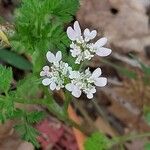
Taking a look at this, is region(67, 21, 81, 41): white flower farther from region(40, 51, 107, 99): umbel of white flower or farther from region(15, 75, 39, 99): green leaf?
region(15, 75, 39, 99): green leaf

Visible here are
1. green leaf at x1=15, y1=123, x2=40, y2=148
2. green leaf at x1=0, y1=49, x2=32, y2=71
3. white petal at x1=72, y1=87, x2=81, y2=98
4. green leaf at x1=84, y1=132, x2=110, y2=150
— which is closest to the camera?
white petal at x1=72, y1=87, x2=81, y2=98

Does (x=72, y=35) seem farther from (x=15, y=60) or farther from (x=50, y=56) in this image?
(x=15, y=60)

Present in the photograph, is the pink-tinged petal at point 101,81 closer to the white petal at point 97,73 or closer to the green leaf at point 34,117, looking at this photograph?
the white petal at point 97,73

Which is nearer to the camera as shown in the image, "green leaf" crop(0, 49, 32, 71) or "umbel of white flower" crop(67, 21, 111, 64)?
"umbel of white flower" crop(67, 21, 111, 64)

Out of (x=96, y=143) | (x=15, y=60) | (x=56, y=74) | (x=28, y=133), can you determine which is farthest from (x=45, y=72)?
(x=15, y=60)

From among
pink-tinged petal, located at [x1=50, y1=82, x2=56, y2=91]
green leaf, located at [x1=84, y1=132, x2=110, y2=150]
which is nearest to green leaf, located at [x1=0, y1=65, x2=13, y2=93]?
pink-tinged petal, located at [x1=50, y1=82, x2=56, y2=91]

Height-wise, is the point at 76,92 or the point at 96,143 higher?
the point at 76,92

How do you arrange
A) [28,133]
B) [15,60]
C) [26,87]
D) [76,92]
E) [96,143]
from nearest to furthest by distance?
[76,92] → [28,133] → [26,87] → [96,143] → [15,60]
